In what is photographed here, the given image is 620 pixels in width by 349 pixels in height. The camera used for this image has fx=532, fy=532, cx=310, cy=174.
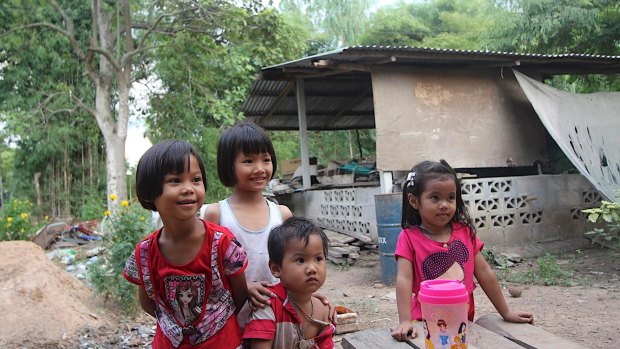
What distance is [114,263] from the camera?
4898 mm

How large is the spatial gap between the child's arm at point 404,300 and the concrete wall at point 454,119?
18.0 feet

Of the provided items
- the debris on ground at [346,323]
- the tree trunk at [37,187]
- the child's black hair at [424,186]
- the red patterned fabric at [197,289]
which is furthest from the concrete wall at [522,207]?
the tree trunk at [37,187]

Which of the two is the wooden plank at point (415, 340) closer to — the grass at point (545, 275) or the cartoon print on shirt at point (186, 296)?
the cartoon print on shirt at point (186, 296)

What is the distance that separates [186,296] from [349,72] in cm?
738

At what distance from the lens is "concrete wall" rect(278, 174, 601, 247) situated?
780 centimetres

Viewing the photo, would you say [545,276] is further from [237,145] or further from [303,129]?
[237,145]

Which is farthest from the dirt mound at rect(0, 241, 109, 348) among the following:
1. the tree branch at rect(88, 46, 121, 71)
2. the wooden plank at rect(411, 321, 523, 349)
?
the tree branch at rect(88, 46, 121, 71)

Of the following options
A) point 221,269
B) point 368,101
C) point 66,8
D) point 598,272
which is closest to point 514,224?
point 598,272

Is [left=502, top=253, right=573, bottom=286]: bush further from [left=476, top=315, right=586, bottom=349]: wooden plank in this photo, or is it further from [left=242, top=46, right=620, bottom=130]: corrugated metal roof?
[left=476, top=315, right=586, bottom=349]: wooden plank

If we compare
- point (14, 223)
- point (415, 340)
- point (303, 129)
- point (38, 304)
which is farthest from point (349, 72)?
point (415, 340)

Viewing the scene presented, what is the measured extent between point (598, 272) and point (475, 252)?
16.7ft

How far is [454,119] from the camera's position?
319 inches

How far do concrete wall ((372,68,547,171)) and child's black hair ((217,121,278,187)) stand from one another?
5666mm

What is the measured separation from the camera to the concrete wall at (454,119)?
777 centimetres
